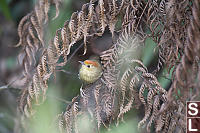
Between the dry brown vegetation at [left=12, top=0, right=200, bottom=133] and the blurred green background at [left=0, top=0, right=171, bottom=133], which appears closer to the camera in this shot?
the dry brown vegetation at [left=12, top=0, right=200, bottom=133]

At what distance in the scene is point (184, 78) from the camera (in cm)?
80

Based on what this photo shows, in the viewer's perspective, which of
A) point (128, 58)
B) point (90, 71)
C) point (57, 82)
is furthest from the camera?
point (57, 82)

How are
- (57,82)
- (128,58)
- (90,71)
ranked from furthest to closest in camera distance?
(57,82) → (90,71) → (128,58)

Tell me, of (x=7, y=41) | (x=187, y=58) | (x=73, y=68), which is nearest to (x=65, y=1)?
(x=73, y=68)

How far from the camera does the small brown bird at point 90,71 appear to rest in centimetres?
126

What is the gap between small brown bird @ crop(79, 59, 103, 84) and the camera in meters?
1.26

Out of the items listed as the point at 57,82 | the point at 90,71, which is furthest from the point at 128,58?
the point at 57,82

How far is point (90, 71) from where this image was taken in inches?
50.8

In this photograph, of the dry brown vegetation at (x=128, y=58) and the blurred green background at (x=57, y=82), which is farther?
the blurred green background at (x=57, y=82)

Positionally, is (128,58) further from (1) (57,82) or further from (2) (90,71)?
(1) (57,82)

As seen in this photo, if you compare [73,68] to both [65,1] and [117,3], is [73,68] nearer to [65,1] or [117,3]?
[65,1]

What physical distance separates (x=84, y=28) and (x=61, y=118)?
17.5 inches

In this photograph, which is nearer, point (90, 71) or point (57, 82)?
point (90, 71)

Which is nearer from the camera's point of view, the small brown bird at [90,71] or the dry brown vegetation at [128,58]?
the dry brown vegetation at [128,58]
